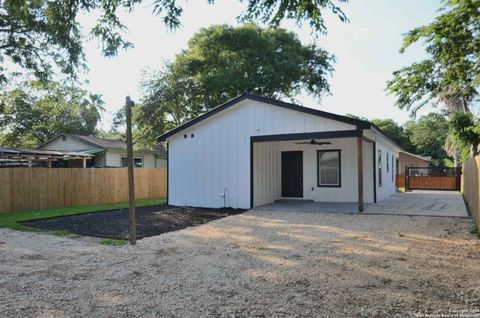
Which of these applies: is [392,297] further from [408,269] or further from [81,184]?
[81,184]

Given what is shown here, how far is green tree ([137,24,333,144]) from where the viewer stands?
2566 centimetres

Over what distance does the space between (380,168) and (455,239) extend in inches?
359

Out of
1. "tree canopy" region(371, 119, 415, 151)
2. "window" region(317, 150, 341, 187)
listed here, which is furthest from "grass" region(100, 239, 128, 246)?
"tree canopy" region(371, 119, 415, 151)

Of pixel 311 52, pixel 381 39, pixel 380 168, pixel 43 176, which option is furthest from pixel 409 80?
pixel 311 52

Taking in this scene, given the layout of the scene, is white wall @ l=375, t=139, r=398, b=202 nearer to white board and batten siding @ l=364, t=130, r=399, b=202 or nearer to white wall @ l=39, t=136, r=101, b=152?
white board and batten siding @ l=364, t=130, r=399, b=202

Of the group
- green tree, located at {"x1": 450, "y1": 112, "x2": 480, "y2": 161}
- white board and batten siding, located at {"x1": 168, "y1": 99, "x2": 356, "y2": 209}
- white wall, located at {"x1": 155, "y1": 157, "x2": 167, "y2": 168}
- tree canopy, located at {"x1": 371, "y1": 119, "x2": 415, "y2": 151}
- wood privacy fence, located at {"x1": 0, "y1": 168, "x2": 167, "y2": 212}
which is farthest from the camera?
tree canopy, located at {"x1": 371, "y1": 119, "x2": 415, "y2": 151}

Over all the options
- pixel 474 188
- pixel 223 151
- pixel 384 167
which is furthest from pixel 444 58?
pixel 384 167

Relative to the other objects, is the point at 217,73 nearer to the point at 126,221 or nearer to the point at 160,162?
the point at 160,162

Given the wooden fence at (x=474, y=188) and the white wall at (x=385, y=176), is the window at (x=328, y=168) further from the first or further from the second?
the wooden fence at (x=474, y=188)

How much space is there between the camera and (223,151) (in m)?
14.0

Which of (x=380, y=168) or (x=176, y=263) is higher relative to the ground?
(x=380, y=168)

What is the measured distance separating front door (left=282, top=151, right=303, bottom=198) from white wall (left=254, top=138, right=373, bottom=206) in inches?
7.1

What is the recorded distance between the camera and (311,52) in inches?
1171

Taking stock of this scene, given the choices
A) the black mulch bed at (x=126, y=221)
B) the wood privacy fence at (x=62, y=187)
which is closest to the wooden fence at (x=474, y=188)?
the black mulch bed at (x=126, y=221)
